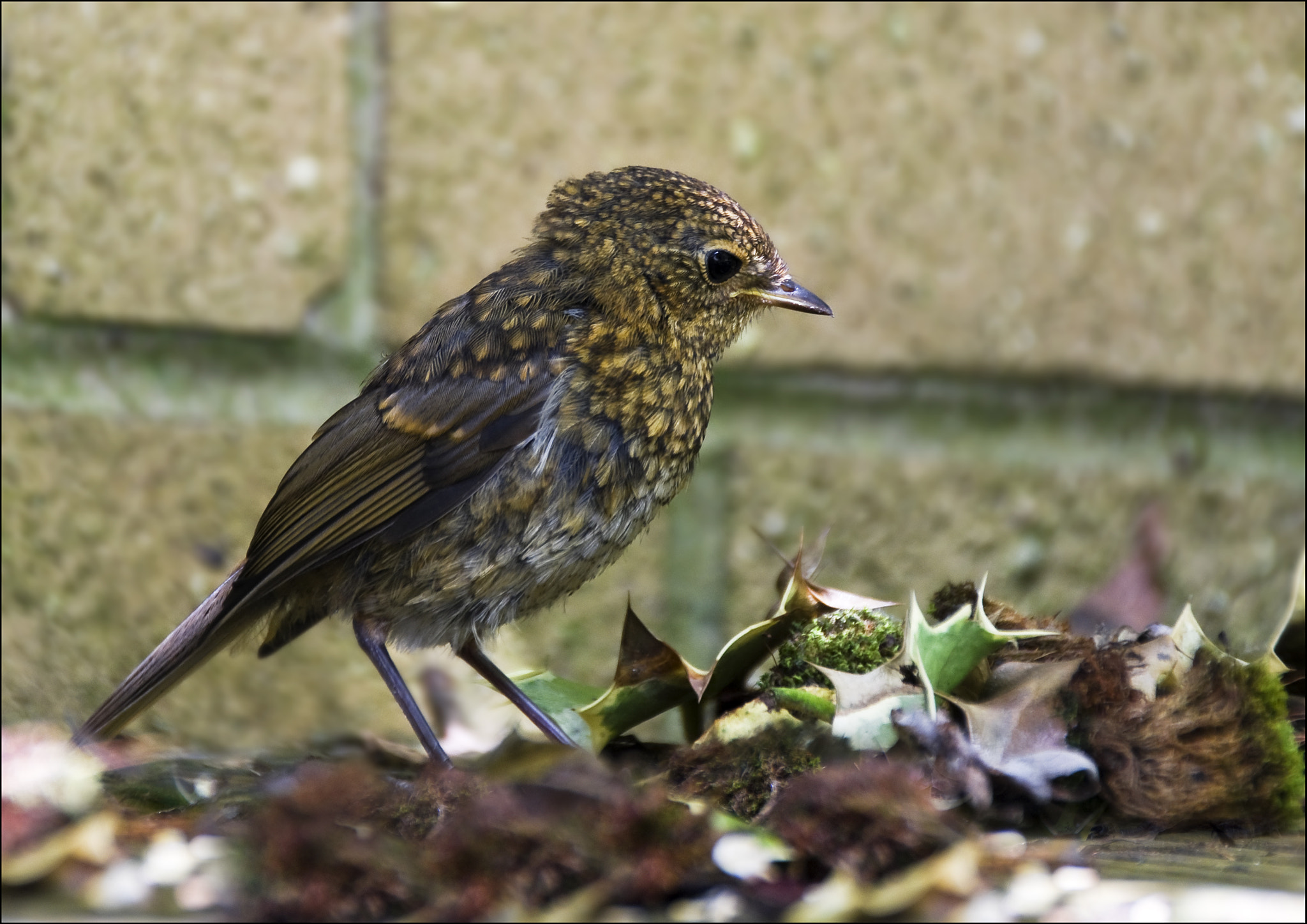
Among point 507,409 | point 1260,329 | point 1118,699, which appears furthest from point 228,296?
point 1260,329

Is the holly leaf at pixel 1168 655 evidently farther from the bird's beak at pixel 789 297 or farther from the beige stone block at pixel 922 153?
the beige stone block at pixel 922 153

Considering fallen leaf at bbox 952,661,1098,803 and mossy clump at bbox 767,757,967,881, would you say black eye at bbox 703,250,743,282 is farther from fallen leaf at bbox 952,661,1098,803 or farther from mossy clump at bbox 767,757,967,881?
mossy clump at bbox 767,757,967,881

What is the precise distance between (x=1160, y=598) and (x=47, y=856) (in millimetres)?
1747

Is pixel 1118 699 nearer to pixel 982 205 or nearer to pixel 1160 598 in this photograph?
pixel 1160 598

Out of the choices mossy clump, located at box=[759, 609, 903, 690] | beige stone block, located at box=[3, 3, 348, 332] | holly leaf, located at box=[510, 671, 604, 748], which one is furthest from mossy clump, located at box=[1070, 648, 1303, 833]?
beige stone block, located at box=[3, 3, 348, 332]

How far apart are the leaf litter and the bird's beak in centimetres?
35

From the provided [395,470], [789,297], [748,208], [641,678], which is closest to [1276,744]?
[641,678]

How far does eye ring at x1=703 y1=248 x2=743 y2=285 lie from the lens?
5.91 ft

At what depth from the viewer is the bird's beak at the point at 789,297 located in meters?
1.82

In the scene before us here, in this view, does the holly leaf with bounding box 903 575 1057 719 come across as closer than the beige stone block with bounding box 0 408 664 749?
Yes

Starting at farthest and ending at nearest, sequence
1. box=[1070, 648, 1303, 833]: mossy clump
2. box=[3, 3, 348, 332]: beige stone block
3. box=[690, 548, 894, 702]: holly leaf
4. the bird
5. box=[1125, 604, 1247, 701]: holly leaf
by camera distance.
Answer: box=[3, 3, 348, 332]: beige stone block < the bird < box=[690, 548, 894, 702]: holly leaf < box=[1125, 604, 1247, 701]: holly leaf < box=[1070, 648, 1303, 833]: mossy clump

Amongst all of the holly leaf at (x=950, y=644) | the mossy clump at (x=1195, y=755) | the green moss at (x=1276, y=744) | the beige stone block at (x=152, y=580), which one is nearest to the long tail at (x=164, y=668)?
the beige stone block at (x=152, y=580)

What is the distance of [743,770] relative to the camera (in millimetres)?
1347

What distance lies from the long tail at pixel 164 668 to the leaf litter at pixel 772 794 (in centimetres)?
8
